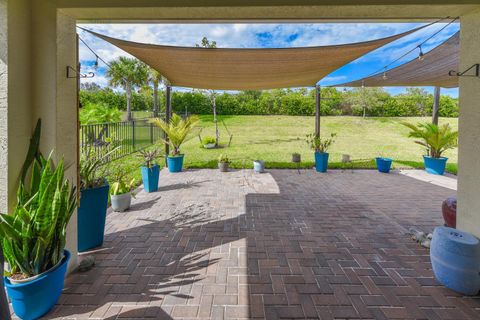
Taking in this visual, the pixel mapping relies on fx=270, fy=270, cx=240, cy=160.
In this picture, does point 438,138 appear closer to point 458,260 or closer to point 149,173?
point 458,260

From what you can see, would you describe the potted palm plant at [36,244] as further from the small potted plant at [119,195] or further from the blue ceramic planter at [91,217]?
the small potted plant at [119,195]

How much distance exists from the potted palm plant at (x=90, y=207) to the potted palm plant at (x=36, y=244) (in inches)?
38.6

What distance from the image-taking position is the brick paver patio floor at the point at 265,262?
2494 mm

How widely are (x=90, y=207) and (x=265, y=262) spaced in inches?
91.1

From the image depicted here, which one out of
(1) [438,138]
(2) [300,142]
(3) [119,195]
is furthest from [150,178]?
(2) [300,142]

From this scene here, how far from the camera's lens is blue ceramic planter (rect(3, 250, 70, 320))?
2203 millimetres

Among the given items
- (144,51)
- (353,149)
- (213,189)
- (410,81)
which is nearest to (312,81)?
(410,81)

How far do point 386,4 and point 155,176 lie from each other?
5.46 meters

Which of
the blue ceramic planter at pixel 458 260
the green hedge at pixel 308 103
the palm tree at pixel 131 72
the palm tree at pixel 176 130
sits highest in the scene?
the palm tree at pixel 131 72

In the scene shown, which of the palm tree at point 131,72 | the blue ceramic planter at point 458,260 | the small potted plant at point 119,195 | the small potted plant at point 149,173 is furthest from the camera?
the palm tree at point 131,72

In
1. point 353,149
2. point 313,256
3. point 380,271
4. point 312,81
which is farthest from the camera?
point 353,149

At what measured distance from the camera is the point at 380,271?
10.2 feet

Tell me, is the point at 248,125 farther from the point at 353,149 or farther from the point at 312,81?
the point at 312,81

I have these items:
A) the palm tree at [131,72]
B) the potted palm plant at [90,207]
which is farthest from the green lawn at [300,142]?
the palm tree at [131,72]
